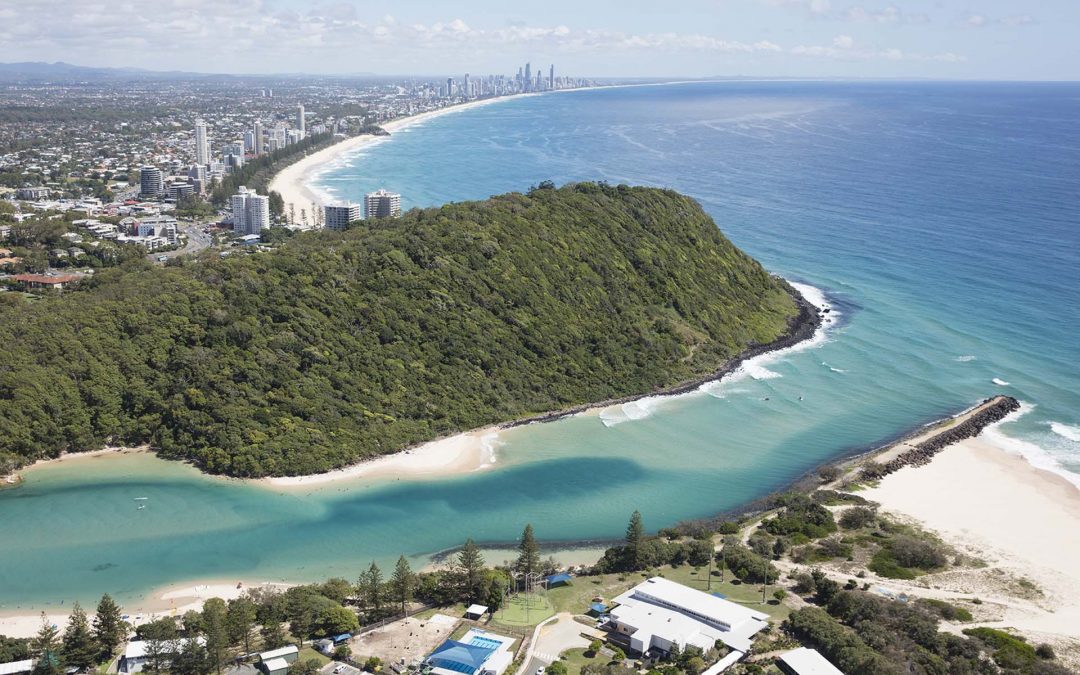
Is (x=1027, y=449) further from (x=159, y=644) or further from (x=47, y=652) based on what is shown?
(x=47, y=652)

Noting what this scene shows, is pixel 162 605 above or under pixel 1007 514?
under

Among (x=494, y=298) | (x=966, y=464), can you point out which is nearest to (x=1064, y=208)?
(x=966, y=464)

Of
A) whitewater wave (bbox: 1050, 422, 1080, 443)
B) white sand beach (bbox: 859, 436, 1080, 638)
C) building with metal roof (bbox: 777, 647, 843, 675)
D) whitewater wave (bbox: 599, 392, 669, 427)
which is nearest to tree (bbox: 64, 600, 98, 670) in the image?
building with metal roof (bbox: 777, 647, 843, 675)

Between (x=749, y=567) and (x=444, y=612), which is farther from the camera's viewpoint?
(x=749, y=567)

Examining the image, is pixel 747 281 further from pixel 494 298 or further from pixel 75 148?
pixel 75 148

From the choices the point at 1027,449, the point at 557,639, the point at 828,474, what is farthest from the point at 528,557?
the point at 1027,449

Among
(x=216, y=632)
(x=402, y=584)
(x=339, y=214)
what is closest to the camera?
(x=216, y=632)

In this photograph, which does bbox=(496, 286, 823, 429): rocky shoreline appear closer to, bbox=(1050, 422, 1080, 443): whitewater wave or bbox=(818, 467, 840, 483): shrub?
bbox=(818, 467, 840, 483): shrub
